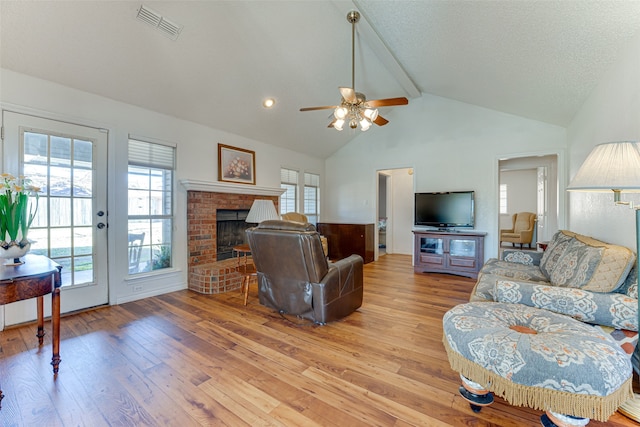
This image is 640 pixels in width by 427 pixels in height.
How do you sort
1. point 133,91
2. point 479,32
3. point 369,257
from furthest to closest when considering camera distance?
point 369,257 < point 133,91 < point 479,32

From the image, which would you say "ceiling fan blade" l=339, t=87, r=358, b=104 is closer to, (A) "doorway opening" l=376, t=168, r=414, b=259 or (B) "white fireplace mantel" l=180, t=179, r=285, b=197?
(B) "white fireplace mantel" l=180, t=179, r=285, b=197

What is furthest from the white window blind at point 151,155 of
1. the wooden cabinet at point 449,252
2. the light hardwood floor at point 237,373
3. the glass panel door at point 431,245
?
the glass panel door at point 431,245

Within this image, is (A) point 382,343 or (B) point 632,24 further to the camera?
(A) point 382,343

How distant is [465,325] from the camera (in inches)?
58.4

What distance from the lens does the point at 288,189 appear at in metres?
5.91

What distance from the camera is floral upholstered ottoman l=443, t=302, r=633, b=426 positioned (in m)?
1.15

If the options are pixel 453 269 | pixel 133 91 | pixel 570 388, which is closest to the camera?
pixel 570 388

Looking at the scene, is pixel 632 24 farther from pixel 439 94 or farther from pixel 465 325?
pixel 439 94

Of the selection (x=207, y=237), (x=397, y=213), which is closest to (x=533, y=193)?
(x=397, y=213)

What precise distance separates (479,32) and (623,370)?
2640 mm

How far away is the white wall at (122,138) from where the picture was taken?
2680mm

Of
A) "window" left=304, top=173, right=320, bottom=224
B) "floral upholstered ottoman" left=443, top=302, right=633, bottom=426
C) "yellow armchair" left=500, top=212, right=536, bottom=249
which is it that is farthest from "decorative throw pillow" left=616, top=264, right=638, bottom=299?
"yellow armchair" left=500, top=212, right=536, bottom=249

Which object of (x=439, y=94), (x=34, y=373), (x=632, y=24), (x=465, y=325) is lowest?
(x=34, y=373)

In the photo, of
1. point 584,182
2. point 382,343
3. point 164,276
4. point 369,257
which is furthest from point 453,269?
point 164,276
